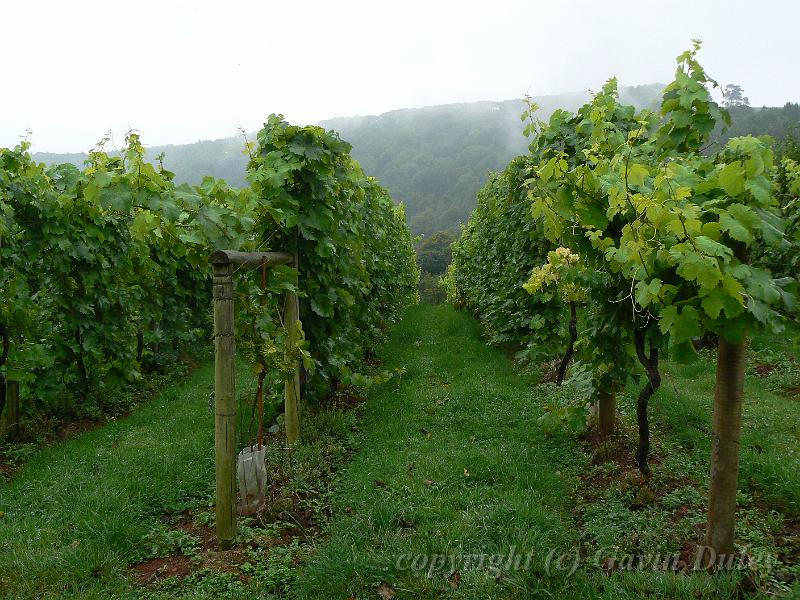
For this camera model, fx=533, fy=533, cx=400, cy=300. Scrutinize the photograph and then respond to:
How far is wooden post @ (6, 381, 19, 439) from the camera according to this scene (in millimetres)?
5992

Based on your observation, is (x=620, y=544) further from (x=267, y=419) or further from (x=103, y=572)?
(x=267, y=419)

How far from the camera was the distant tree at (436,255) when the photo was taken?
61.7 m

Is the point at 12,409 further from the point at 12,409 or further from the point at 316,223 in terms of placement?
the point at 316,223

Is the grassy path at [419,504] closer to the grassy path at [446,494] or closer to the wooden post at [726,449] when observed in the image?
the grassy path at [446,494]

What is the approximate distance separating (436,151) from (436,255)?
66.1 meters

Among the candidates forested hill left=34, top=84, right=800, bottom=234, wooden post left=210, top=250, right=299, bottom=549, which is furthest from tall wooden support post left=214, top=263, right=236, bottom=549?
forested hill left=34, top=84, right=800, bottom=234

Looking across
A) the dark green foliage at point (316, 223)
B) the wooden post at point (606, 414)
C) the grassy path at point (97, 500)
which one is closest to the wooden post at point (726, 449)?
the wooden post at point (606, 414)

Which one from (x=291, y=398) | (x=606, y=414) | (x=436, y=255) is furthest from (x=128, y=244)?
(x=436, y=255)

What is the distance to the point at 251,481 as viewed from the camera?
4.14 metres

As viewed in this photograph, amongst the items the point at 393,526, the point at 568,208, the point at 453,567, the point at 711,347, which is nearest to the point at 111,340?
the point at 393,526

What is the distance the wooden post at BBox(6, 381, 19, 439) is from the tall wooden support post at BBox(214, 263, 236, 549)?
150 inches

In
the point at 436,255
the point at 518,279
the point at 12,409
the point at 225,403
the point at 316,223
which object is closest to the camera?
the point at 225,403

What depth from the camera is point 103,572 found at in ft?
11.0

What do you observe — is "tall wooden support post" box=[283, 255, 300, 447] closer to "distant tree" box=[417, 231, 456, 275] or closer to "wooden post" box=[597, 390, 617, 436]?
"wooden post" box=[597, 390, 617, 436]
